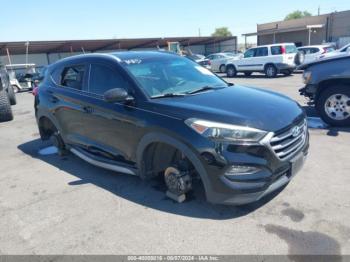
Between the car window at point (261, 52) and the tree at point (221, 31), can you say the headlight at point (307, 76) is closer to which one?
the car window at point (261, 52)

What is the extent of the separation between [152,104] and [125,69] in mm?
703

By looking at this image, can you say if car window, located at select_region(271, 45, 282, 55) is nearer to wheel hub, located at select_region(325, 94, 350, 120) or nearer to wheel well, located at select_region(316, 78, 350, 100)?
wheel well, located at select_region(316, 78, 350, 100)

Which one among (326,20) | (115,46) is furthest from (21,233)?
(326,20)

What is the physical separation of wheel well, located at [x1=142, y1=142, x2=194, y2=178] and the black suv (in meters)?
0.01

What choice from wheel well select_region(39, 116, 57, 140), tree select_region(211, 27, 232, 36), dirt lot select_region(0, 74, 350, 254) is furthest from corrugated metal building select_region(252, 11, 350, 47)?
tree select_region(211, 27, 232, 36)

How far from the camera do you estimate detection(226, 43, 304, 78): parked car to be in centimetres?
1692

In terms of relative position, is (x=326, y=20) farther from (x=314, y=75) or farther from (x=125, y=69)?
(x=125, y=69)

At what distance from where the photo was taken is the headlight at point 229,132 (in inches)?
120

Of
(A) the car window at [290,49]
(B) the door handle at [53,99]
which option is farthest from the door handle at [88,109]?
(A) the car window at [290,49]

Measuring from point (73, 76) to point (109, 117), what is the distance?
1.34 meters

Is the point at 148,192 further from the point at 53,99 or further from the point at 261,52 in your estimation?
the point at 261,52

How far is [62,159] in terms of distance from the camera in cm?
570

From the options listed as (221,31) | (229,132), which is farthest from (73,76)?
(221,31)

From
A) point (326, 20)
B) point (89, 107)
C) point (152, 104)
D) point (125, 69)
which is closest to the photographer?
point (152, 104)
